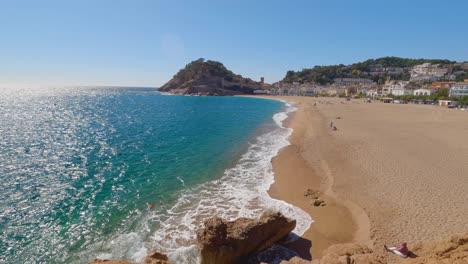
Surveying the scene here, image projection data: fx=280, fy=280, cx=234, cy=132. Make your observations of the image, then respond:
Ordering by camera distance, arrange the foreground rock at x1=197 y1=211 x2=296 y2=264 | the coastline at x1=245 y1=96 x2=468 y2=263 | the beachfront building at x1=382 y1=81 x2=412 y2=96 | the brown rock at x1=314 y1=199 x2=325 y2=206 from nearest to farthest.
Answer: the foreground rock at x1=197 y1=211 x2=296 y2=264
the coastline at x1=245 y1=96 x2=468 y2=263
the brown rock at x1=314 y1=199 x2=325 y2=206
the beachfront building at x1=382 y1=81 x2=412 y2=96

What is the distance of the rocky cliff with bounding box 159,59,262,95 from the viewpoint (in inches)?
6506

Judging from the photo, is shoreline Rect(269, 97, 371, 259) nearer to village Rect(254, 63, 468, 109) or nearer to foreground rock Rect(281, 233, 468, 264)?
foreground rock Rect(281, 233, 468, 264)

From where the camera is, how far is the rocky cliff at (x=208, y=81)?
542 ft

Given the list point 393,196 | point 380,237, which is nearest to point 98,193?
point 380,237

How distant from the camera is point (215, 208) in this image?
17.2 meters

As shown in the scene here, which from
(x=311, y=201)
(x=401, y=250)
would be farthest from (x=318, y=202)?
(x=401, y=250)

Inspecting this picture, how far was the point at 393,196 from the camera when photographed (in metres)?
17.4

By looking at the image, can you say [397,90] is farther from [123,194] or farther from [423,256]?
[423,256]

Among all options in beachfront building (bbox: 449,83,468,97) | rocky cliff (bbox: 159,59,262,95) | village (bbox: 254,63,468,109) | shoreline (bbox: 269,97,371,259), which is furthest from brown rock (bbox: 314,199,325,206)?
rocky cliff (bbox: 159,59,262,95)

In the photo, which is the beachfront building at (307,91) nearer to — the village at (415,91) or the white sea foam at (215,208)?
the village at (415,91)

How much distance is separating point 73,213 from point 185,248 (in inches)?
315

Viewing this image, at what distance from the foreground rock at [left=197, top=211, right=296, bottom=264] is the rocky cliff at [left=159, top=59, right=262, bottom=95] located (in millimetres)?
151073

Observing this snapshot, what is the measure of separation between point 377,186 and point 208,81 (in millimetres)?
154949

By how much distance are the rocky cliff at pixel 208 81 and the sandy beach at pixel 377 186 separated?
134375 millimetres
